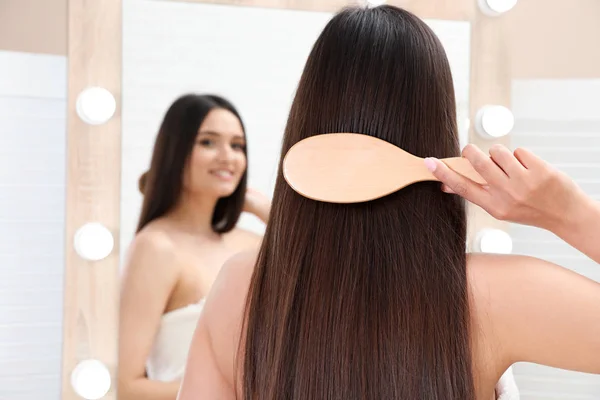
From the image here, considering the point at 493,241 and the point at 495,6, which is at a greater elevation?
the point at 495,6

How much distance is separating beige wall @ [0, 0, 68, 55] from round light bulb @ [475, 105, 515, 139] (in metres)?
0.66

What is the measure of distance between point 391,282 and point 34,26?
0.71 metres

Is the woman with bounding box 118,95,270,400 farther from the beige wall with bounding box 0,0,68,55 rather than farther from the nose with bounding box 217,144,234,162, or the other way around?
the beige wall with bounding box 0,0,68,55

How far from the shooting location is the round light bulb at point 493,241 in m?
1.10

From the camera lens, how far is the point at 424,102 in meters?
0.53

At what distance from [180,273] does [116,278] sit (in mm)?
94

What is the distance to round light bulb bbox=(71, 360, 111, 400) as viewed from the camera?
0.94 m

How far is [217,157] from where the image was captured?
0.97m

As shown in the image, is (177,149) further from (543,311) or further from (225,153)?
(543,311)

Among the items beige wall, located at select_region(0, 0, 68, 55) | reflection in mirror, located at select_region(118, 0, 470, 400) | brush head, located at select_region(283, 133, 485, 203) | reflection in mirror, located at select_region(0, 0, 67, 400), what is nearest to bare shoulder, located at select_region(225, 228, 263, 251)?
reflection in mirror, located at select_region(118, 0, 470, 400)

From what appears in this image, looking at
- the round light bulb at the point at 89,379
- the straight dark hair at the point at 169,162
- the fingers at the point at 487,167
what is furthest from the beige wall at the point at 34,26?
the fingers at the point at 487,167

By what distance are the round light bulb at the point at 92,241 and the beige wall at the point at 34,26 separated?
258 mm

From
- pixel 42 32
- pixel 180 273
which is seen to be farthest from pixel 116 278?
pixel 42 32

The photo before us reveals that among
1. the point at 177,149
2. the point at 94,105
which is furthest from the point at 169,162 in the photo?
the point at 94,105
